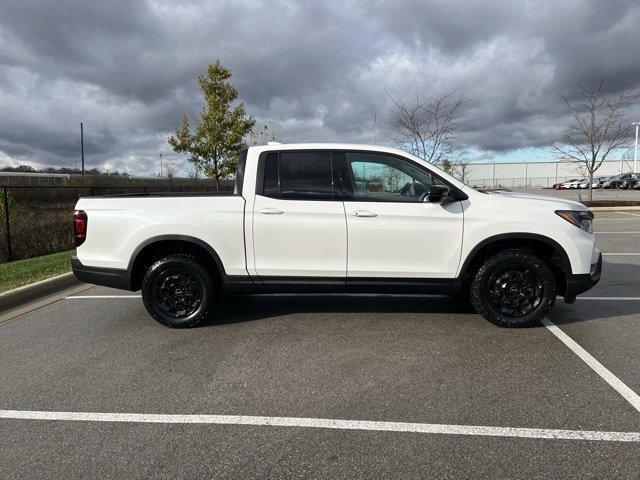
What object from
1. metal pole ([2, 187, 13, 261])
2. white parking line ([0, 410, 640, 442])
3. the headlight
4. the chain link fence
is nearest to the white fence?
the chain link fence

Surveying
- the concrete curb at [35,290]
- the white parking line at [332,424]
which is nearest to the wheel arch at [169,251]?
the white parking line at [332,424]

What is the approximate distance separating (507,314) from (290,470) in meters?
3.10

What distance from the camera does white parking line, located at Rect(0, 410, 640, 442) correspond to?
274 centimetres

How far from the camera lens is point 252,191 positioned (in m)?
4.65

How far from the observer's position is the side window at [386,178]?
180 inches

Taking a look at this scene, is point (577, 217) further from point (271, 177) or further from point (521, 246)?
point (271, 177)

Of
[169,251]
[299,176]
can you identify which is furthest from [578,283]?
[169,251]

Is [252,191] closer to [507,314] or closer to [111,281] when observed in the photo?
[111,281]

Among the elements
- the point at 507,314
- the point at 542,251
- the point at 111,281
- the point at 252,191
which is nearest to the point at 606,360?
the point at 507,314

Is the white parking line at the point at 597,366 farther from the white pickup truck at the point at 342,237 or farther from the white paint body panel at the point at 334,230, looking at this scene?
the white paint body panel at the point at 334,230

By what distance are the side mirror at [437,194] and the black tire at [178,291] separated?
7.94 ft

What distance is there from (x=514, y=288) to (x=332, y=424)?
8.75 feet

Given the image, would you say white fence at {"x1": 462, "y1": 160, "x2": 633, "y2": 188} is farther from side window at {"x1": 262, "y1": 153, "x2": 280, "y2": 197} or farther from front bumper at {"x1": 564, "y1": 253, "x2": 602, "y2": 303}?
side window at {"x1": 262, "y1": 153, "x2": 280, "y2": 197}

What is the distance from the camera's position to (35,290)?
6.27m
